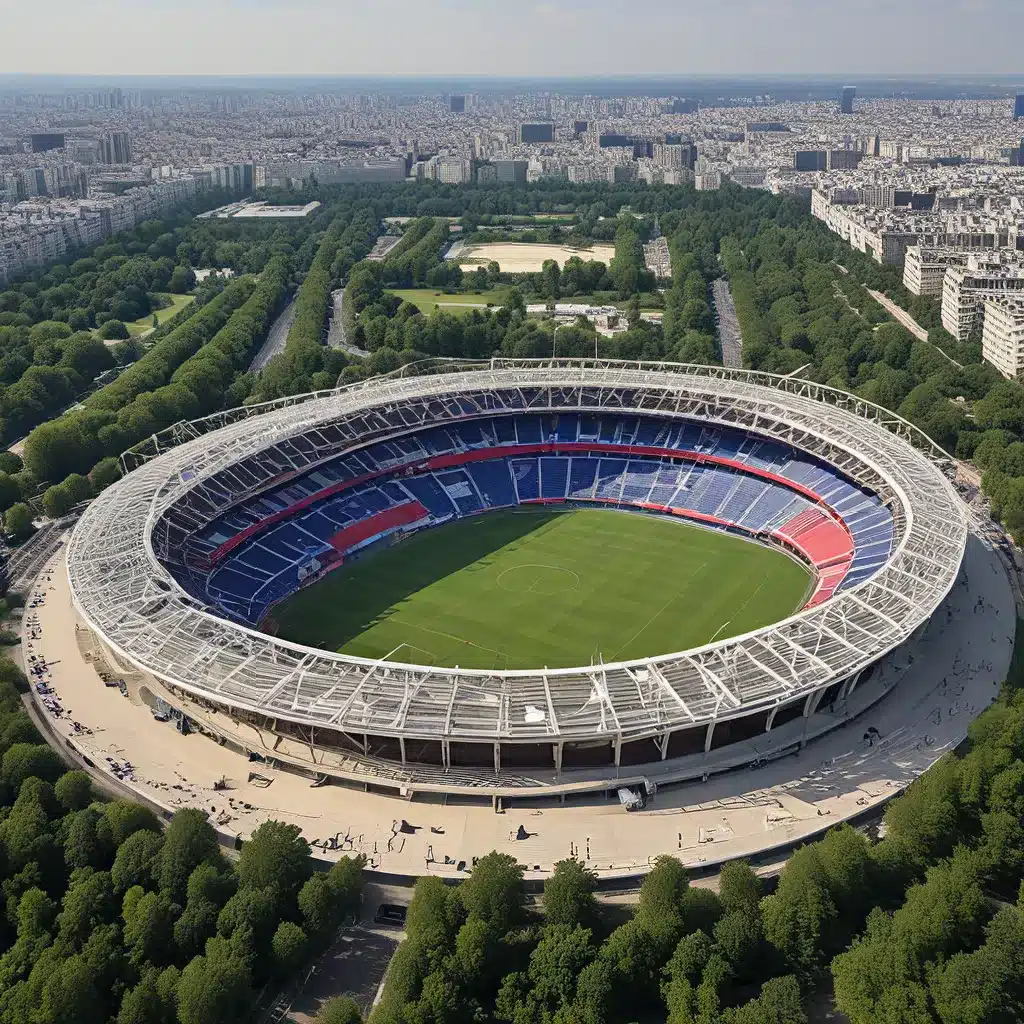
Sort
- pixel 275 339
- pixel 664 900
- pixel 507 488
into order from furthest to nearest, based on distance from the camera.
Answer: pixel 275 339 < pixel 507 488 < pixel 664 900

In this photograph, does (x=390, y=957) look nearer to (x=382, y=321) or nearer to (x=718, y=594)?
(x=718, y=594)

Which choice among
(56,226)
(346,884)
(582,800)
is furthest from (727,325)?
(56,226)

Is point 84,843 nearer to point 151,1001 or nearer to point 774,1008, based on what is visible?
point 151,1001

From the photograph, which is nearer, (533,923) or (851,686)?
(533,923)

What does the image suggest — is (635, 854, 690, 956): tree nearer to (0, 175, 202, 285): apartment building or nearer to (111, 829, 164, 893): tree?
(111, 829, 164, 893): tree

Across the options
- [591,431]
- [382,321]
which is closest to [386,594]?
[591,431]

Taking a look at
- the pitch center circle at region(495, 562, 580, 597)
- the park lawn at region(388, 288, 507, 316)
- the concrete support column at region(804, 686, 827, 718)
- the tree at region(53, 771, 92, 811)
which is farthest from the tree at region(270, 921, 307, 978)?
the park lawn at region(388, 288, 507, 316)
